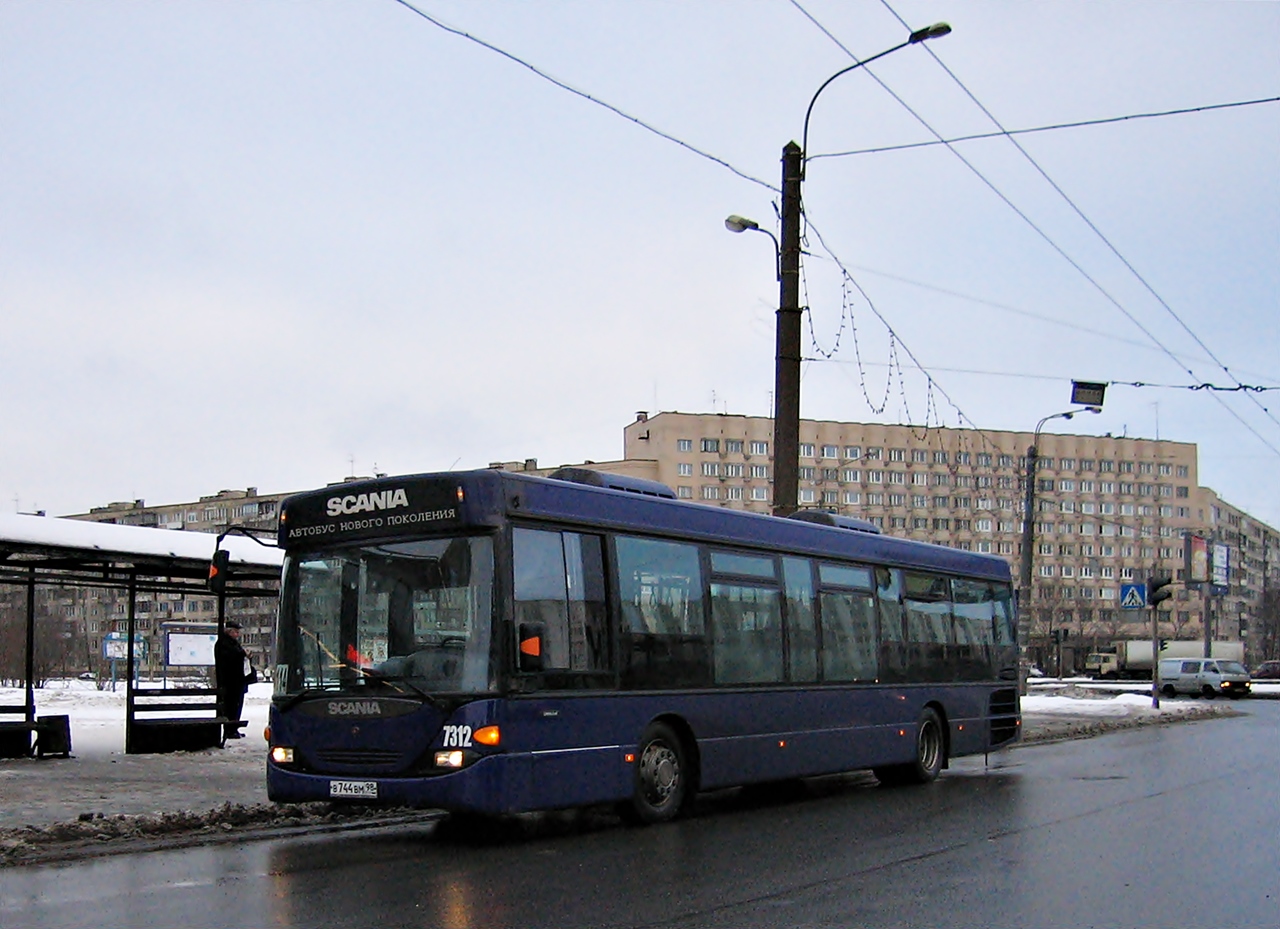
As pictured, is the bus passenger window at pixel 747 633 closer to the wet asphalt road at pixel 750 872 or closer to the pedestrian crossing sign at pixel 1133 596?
the wet asphalt road at pixel 750 872

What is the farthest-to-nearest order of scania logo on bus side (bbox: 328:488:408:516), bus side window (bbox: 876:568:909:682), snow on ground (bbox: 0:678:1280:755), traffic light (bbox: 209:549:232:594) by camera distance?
1. snow on ground (bbox: 0:678:1280:755)
2. bus side window (bbox: 876:568:909:682)
3. traffic light (bbox: 209:549:232:594)
4. scania logo on bus side (bbox: 328:488:408:516)

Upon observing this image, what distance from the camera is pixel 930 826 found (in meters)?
12.2

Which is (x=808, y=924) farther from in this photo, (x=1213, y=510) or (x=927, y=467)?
(x=1213, y=510)

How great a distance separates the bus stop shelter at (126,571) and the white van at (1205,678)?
1627 inches

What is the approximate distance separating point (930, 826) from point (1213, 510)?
151 meters

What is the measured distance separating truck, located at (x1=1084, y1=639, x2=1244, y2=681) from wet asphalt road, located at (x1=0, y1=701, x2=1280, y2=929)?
259 ft

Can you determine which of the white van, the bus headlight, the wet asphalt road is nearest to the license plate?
the wet asphalt road

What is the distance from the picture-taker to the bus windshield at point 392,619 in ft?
35.5

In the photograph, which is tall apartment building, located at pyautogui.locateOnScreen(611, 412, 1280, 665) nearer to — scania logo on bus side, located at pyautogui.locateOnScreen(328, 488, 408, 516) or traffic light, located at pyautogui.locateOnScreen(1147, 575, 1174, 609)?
traffic light, located at pyautogui.locateOnScreen(1147, 575, 1174, 609)

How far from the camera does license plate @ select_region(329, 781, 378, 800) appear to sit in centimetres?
1083

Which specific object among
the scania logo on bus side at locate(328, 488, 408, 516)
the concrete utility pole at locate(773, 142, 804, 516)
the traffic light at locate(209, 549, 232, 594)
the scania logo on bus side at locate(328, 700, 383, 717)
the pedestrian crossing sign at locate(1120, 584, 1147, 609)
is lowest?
the scania logo on bus side at locate(328, 700, 383, 717)


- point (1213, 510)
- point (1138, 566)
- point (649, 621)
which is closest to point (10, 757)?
point (649, 621)

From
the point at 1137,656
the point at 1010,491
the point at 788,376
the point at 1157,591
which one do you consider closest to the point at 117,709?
the point at 788,376

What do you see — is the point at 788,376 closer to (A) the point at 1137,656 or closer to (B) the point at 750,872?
(B) the point at 750,872
